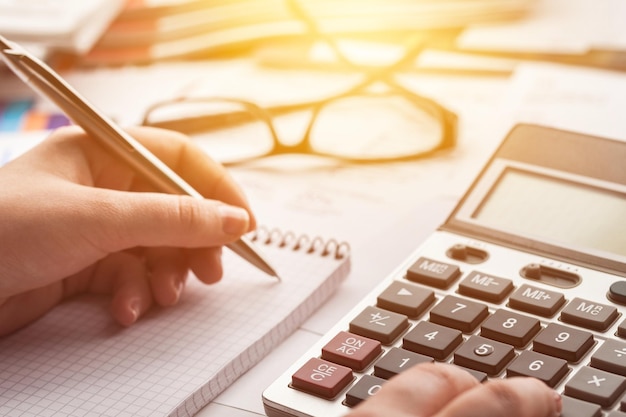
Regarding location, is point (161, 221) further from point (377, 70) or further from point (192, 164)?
point (377, 70)

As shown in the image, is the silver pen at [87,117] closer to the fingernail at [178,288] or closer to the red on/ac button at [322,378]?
the fingernail at [178,288]

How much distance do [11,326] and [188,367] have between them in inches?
5.3

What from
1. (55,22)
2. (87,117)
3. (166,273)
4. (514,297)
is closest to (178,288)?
(166,273)

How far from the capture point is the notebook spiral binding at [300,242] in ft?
2.15

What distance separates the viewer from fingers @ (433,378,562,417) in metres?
0.39

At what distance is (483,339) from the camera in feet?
1.61

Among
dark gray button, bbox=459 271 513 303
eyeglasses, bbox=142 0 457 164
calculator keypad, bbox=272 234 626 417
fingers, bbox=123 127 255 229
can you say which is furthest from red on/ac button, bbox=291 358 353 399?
eyeglasses, bbox=142 0 457 164

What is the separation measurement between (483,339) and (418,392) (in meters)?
0.09

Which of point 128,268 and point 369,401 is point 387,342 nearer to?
point 369,401

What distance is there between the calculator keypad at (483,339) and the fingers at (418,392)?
0.03 m

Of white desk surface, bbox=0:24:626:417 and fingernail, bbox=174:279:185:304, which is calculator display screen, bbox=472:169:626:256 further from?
fingernail, bbox=174:279:185:304

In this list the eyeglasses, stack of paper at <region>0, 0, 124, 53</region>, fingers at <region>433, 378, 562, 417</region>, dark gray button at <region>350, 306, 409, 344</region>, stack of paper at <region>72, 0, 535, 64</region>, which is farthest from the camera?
stack of paper at <region>72, 0, 535, 64</region>

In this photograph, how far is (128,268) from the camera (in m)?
0.63

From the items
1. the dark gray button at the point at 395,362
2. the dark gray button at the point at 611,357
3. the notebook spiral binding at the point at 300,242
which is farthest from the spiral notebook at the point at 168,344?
the dark gray button at the point at 611,357
